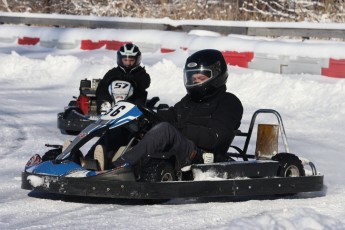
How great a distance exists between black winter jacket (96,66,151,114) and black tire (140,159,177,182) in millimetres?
3828

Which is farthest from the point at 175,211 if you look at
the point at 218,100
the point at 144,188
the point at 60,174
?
the point at 218,100

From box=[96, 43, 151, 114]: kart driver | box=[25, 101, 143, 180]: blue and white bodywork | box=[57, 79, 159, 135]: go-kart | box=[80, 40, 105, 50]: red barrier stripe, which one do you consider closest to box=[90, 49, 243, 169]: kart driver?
box=[25, 101, 143, 180]: blue and white bodywork

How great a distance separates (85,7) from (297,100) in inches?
573

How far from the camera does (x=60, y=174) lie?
233 inches

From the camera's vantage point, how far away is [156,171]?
5965 millimetres

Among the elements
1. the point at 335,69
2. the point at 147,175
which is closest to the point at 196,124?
the point at 147,175

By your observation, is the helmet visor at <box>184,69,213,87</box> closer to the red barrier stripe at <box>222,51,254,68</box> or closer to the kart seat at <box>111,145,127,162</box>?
the kart seat at <box>111,145,127,162</box>

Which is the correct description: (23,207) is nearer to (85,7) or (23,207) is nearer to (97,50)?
(97,50)

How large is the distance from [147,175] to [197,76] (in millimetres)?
1178

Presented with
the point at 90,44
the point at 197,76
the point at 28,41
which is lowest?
the point at 28,41

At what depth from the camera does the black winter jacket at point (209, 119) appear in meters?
6.52

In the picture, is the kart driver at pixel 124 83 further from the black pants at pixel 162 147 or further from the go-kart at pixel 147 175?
the black pants at pixel 162 147

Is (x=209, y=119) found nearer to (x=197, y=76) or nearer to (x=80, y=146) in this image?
(x=197, y=76)

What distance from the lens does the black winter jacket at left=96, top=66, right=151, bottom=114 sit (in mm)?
10000
